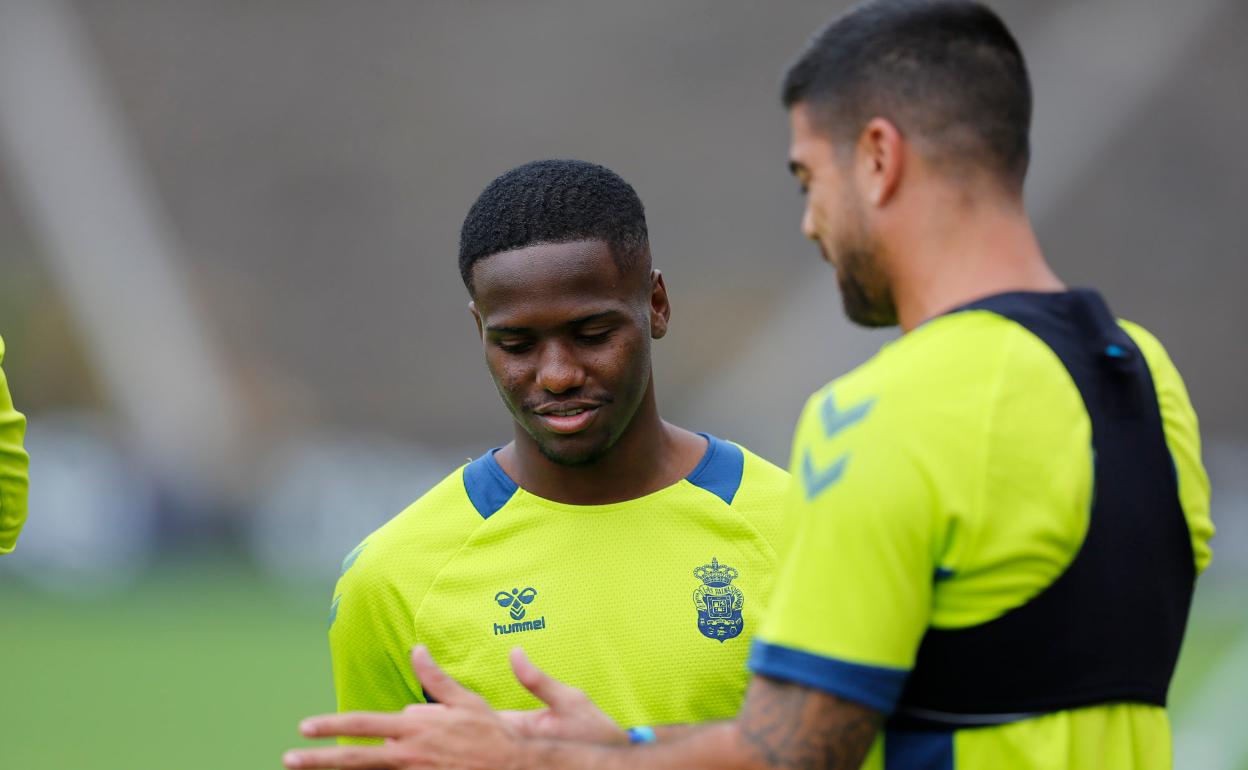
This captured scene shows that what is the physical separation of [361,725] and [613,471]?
984 mm

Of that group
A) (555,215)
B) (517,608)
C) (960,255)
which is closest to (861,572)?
(960,255)

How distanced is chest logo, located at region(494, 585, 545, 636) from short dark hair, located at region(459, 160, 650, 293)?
2.01 ft

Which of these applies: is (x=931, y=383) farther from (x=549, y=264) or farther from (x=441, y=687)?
(x=549, y=264)

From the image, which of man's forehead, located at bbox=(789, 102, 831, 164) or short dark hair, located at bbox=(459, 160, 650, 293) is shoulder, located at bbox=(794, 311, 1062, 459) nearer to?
man's forehead, located at bbox=(789, 102, 831, 164)

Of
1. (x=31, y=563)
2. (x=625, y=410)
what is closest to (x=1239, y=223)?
(x=31, y=563)

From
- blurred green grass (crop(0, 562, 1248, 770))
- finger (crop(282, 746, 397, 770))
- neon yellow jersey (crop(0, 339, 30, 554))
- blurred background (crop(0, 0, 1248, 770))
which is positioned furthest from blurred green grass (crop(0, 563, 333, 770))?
→ finger (crop(282, 746, 397, 770))

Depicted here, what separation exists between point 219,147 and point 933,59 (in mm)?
14662

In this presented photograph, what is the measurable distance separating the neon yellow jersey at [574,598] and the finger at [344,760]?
2.14 feet

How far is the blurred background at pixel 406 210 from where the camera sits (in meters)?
14.5

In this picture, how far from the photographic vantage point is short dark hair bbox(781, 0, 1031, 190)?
7.04ft

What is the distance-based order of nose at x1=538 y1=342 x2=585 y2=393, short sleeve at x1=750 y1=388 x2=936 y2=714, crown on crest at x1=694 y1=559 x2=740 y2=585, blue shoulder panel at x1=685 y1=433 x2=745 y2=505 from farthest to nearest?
blue shoulder panel at x1=685 y1=433 x2=745 y2=505 → crown on crest at x1=694 y1=559 x2=740 y2=585 → nose at x1=538 y1=342 x2=585 y2=393 → short sleeve at x1=750 y1=388 x2=936 y2=714

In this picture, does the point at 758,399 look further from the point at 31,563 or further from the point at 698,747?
the point at 698,747

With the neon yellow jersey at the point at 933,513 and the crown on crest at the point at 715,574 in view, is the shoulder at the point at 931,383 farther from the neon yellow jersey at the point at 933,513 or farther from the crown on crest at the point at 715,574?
the crown on crest at the point at 715,574

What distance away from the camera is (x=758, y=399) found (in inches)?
587
